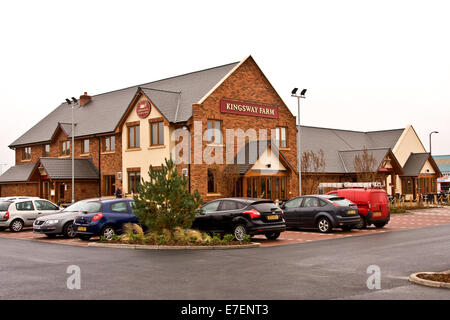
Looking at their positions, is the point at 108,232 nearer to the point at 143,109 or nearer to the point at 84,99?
the point at 143,109

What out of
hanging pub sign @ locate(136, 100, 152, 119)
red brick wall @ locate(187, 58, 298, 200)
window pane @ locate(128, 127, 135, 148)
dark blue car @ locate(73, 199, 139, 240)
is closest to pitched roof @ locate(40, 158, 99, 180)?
window pane @ locate(128, 127, 135, 148)

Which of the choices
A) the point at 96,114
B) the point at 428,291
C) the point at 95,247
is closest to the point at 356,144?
the point at 96,114

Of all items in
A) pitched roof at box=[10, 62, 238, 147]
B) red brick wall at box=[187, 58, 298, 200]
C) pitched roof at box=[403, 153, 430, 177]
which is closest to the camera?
red brick wall at box=[187, 58, 298, 200]

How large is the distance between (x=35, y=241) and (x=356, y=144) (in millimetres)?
38900

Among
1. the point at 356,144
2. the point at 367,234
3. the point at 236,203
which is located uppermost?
the point at 356,144

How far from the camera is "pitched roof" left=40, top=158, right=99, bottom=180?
121 feet

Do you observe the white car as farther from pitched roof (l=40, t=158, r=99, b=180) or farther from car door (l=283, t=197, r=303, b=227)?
Result: pitched roof (l=40, t=158, r=99, b=180)

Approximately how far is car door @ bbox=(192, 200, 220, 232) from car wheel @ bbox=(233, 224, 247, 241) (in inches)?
37.4

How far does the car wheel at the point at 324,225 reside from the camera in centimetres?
2061

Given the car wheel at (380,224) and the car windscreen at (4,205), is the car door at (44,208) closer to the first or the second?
the car windscreen at (4,205)

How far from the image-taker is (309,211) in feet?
69.6
